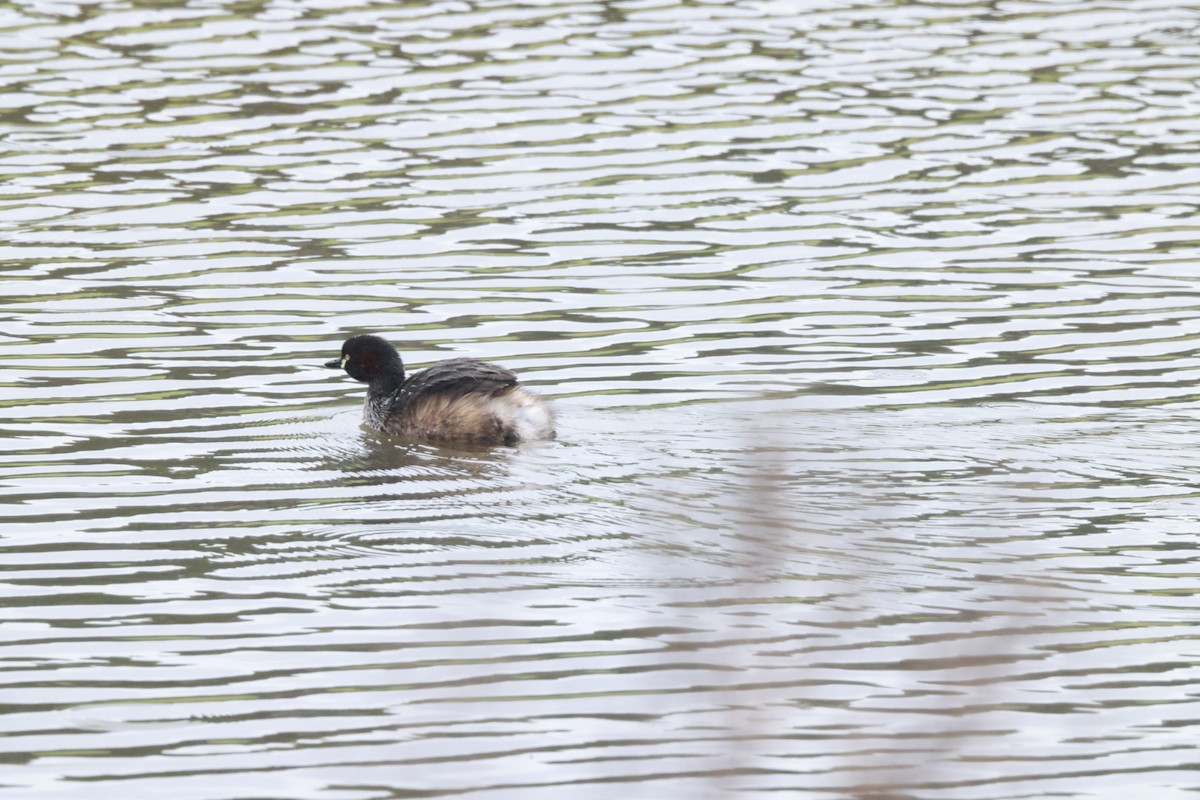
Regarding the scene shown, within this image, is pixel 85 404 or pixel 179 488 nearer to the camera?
pixel 179 488

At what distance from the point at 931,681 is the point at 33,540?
3.60m

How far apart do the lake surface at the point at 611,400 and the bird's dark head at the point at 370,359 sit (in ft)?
0.75

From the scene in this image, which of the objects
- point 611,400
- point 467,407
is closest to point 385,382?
point 467,407

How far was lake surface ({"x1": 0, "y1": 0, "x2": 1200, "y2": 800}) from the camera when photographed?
6.42 metres

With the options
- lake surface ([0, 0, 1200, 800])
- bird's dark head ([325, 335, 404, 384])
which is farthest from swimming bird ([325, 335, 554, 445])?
lake surface ([0, 0, 1200, 800])

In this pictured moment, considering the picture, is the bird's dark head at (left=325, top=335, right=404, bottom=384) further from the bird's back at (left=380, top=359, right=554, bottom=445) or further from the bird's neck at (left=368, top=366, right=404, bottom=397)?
the bird's back at (left=380, top=359, right=554, bottom=445)

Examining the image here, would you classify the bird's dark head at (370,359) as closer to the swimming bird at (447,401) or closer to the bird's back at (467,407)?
the swimming bird at (447,401)

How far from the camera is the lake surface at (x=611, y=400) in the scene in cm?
642

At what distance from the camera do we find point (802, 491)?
8.63 metres

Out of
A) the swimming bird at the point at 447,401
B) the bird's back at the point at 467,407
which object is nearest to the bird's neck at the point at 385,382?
the swimming bird at the point at 447,401

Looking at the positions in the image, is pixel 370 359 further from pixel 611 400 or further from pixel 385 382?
pixel 611 400

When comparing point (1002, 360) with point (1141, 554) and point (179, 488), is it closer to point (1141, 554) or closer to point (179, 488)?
point (1141, 554)

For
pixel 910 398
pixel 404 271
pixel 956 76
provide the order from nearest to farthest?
1. pixel 910 398
2. pixel 404 271
3. pixel 956 76

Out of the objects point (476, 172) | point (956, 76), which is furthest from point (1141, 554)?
point (956, 76)
